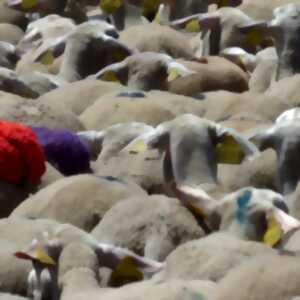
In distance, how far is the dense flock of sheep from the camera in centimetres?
549

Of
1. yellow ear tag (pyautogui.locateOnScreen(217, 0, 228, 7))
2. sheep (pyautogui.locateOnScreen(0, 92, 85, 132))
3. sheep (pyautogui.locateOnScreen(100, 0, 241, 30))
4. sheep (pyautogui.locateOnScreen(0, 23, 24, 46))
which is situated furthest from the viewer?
sheep (pyautogui.locateOnScreen(0, 23, 24, 46))

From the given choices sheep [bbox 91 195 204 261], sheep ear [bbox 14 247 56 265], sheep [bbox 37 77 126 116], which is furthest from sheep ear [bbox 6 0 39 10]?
sheep ear [bbox 14 247 56 265]

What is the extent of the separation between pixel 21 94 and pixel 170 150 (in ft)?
7.36

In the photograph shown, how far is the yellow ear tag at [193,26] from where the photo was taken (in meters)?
10.5

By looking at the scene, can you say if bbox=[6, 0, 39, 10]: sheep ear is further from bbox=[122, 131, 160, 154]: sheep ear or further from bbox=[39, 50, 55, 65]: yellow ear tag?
bbox=[122, 131, 160, 154]: sheep ear

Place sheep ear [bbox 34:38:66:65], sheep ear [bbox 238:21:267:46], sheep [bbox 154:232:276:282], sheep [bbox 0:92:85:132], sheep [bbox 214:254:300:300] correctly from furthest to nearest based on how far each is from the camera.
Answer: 1. sheep ear [bbox 34:38:66:65]
2. sheep ear [bbox 238:21:267:46]
3. sheep [bbox 0:92:85:132]
4. sheep [bbox 154:232:276:282]
5. sheep [bbox 214:254:300:300]

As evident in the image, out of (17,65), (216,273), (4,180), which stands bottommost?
(17,65)

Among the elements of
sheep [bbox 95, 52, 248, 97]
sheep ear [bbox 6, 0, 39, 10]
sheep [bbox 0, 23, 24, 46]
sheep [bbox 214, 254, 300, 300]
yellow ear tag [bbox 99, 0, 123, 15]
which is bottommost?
sheep [bbox 0, 23, 24, 46]

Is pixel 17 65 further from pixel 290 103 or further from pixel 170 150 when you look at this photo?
pixel 170 150

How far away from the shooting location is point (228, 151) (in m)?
7.04

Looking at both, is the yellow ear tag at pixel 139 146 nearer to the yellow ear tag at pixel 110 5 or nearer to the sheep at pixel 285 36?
the sheep at pixel 285 36

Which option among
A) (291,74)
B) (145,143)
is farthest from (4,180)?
(291,74)

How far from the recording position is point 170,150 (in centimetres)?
699

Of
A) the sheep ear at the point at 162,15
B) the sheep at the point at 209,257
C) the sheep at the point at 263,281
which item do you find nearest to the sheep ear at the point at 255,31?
the sheep ear at the point at 162,15
